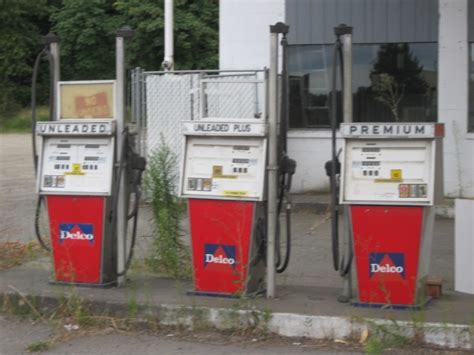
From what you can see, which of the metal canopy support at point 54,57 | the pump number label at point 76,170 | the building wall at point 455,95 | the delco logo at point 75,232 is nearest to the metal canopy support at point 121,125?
the delco logo at point 75,232

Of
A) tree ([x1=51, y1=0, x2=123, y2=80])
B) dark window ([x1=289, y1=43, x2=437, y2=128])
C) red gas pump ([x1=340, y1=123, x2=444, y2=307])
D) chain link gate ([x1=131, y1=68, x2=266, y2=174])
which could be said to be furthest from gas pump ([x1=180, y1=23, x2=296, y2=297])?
tree ([x1=51, y1=0, x2=123, y2=80])

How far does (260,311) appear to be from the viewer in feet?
18.9

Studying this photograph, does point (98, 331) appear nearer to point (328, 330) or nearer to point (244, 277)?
point (244, 277)

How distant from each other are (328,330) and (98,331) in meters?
1.89

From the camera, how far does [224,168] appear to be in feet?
20.1

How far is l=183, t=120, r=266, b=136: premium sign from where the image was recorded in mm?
5953

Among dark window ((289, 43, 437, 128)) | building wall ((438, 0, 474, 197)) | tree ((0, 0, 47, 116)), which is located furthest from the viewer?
tree ((0, 0, 47, 116))

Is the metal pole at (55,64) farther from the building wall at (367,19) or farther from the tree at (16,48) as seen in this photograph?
the tree at (16,48)

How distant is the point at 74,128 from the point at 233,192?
1588mm

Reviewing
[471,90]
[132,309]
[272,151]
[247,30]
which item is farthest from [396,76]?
[132,309]

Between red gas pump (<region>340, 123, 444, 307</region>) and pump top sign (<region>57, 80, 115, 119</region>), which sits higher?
pump top sign (<region>57, 80, 115, 119</region>)

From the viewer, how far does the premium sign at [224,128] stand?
5.95 meters

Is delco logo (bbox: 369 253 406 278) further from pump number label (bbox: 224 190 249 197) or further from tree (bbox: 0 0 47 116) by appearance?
Result: tree (bbox: 0 0 47 116)

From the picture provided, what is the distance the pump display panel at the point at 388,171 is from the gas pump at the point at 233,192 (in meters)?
0.54
